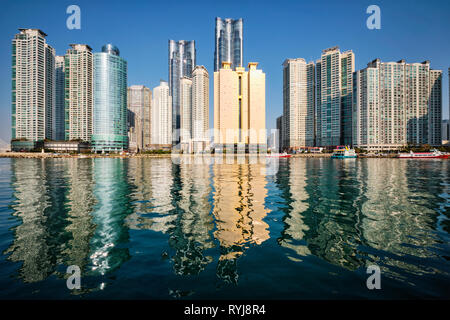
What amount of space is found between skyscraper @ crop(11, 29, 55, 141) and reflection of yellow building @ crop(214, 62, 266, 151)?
145 m

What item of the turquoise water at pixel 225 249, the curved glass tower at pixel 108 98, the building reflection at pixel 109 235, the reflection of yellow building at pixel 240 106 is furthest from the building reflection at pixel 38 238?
the curved glass tower at pixel 108 98

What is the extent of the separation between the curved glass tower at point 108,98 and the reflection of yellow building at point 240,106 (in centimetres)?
8635

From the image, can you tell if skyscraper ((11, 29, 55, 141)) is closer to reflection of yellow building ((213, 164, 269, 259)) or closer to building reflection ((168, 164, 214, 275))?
building reflection ((168, 164, 214, 275))

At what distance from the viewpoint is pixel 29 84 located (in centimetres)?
18062

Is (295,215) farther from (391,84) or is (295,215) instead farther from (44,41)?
(44,41)

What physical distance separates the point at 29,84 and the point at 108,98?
201 feet

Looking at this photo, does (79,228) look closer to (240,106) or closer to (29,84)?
(240,106)

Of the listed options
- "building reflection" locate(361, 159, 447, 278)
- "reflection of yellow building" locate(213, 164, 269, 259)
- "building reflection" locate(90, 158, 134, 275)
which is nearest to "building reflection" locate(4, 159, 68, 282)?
"building reflection" locate(90, 158, 134, 275)

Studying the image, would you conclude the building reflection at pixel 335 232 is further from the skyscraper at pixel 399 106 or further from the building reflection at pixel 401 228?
the skyscraper at pixel 399 106

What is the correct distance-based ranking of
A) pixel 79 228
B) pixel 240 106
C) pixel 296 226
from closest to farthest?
pixel 79 228
pixel 296 226
pixel 240 106

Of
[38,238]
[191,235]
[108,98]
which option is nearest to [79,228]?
[38,238]

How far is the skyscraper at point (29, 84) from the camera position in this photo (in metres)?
176

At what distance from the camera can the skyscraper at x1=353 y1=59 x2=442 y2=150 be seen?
185m
